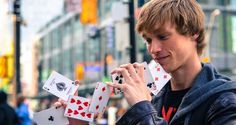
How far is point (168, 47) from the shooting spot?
229 cm

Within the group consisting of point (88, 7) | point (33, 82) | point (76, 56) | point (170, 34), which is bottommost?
point (33, 82)

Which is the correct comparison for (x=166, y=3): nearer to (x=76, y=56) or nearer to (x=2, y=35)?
(x=76, y=56)

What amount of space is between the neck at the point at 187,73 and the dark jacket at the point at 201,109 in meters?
0.11

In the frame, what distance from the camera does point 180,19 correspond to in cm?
232

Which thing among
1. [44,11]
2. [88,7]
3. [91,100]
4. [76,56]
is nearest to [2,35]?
[44,11]

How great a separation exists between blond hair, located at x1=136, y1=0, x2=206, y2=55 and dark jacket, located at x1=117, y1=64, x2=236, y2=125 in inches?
8.7

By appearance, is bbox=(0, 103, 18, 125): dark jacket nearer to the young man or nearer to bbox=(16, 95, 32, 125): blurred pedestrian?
bbox=(16, 95, 32, 125): blurred pedestrian

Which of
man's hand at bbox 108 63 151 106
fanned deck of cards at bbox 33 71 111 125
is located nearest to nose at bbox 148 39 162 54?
man's hand at bbox 108 63 151 106

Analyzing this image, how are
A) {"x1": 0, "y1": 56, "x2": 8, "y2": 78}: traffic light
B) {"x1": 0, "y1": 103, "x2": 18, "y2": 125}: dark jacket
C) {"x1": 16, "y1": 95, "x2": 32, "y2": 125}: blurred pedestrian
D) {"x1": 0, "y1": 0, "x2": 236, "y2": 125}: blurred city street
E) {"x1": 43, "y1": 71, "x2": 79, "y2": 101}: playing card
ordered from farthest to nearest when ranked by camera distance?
{"x1": 0, "y1": 0, "x2": 236, "y2": 125}: blurred city street
{"x1": 0, "y1": 56, "x2": 8, "y2": 78}: traffic light
{"x1": 16, "y1": 95, "x2": 32, "y2": 125}: blurred pedestrian
{"x1": 0, "y1": 103, "x2": 18, "y2": 125}: dark jacket
{"x1": 43, "y1": 71, "x2": 79, "y2": 101}: playing card

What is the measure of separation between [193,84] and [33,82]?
4353 inches

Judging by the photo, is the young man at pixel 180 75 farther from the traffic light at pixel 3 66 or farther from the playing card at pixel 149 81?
the traffic light at pixel 3 66

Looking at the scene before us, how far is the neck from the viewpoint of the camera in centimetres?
238

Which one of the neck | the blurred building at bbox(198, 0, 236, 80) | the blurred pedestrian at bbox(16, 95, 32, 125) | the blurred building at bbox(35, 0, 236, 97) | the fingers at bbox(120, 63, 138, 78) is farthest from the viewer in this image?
the blurred building at bbox(198, 0, 236, 80)

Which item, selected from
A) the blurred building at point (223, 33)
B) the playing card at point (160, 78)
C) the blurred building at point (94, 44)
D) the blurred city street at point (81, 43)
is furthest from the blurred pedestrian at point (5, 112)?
the blurred building at point (223, 33)
